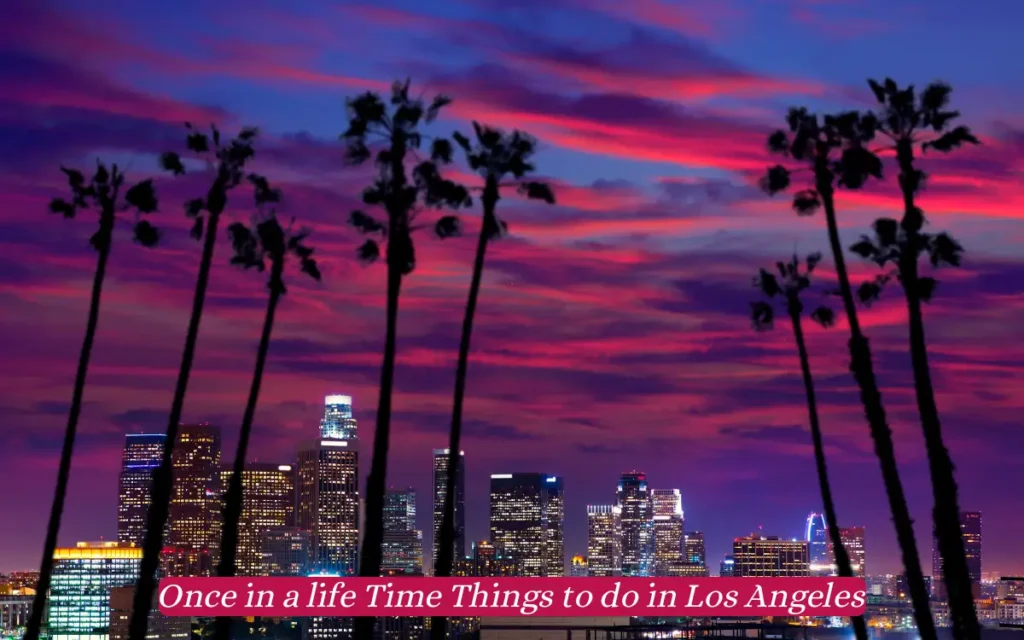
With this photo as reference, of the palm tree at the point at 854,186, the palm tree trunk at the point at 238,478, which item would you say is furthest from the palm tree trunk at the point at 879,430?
the palm tree trunk at the point at 238,478

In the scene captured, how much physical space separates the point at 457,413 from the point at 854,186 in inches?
583

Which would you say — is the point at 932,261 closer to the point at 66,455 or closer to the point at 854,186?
the point at 854,186

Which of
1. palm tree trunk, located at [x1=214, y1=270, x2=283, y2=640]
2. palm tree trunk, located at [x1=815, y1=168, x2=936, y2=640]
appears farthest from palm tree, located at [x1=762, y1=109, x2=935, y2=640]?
palm tree trunk, located at [x1=214, y1=270, x2=283, y2=640]

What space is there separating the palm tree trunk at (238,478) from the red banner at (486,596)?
203cm

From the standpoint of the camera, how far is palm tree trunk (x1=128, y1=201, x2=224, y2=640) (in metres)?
49.8

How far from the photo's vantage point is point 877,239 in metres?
51.4

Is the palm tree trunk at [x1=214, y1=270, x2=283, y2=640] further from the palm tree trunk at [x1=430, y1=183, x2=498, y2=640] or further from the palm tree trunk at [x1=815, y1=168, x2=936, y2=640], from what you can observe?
the palm tree trunk at [x1=815, y1=168, x2=936, y2=640]

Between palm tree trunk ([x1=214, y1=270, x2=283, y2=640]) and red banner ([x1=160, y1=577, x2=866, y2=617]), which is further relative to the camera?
palm tree trunk ([x1=214, y1=270, x2=283, y2=640])

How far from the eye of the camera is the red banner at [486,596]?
46688 millimetres

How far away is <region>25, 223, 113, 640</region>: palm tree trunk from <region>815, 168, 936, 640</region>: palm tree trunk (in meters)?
24.0

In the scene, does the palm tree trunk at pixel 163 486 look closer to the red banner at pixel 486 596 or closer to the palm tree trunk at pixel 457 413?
the red banner at pixel 486 596

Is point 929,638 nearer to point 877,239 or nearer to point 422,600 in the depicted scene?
point 877,239

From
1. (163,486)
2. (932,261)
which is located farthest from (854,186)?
(163,486)

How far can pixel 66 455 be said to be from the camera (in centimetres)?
5156
